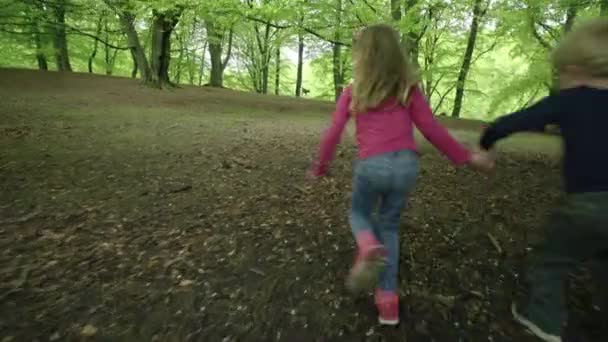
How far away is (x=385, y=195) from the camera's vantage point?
6.97ft

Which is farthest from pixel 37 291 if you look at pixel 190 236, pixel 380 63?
pixel 380 63

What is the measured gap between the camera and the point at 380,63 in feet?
6.53

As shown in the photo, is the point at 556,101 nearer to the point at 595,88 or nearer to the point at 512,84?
the point at 595,88

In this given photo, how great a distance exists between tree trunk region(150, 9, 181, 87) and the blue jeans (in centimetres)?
1317

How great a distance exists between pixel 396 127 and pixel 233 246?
6.16 feet

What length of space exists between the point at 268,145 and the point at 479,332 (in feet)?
18.3

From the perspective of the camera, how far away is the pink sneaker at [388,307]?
2.23m

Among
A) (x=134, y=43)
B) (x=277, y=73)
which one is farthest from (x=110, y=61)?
(x=134, y=43)

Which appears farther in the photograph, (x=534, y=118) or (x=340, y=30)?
(x=340, y=30)

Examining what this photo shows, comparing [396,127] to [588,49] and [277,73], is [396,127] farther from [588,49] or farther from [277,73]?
[277,73]

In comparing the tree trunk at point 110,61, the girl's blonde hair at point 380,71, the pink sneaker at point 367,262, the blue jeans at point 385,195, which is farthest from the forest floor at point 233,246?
the tree trunk at point 110,61

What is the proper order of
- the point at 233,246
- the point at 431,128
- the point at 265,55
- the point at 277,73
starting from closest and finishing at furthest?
1. the point at 431,128
2. the point at 233,246
3. the point at 265,55
4. the point at 277,73

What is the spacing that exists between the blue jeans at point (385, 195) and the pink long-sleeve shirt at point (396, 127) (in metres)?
0.06

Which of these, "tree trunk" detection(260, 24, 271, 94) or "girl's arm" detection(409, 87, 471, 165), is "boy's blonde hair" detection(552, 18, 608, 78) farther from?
"tree trunk" detection(260, 24, 271, 94)
